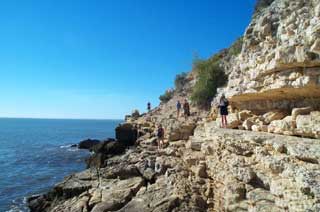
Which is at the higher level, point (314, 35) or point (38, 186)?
point (314, 35)

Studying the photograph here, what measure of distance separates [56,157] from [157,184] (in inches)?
1228

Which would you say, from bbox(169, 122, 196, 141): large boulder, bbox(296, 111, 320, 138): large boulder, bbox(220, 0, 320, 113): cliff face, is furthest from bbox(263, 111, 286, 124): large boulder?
bbox(169, 122, 196, 141): large boulder

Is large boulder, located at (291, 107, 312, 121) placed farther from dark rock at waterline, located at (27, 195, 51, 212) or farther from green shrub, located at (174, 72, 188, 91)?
green shrub, located at (174, 72, 188, 91)

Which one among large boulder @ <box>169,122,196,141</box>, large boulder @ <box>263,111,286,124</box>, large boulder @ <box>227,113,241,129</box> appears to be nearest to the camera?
large boulder @ <box>263,111,286,124</box>

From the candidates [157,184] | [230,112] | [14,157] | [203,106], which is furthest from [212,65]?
[14,157]

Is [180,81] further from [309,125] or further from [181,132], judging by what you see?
[309,125]

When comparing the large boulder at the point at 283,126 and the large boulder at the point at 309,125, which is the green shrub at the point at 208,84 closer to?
the large boulder at the point at 283,126

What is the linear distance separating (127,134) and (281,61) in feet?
86.4

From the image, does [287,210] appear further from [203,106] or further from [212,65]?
[212,65]

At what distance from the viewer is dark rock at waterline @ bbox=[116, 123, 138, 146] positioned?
3378cm

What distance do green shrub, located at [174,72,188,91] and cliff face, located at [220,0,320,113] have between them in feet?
117

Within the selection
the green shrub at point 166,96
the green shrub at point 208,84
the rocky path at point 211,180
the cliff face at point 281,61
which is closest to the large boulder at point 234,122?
the cliff face at point 281,61

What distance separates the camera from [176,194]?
41.4 feet

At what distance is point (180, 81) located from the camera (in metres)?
53.6
